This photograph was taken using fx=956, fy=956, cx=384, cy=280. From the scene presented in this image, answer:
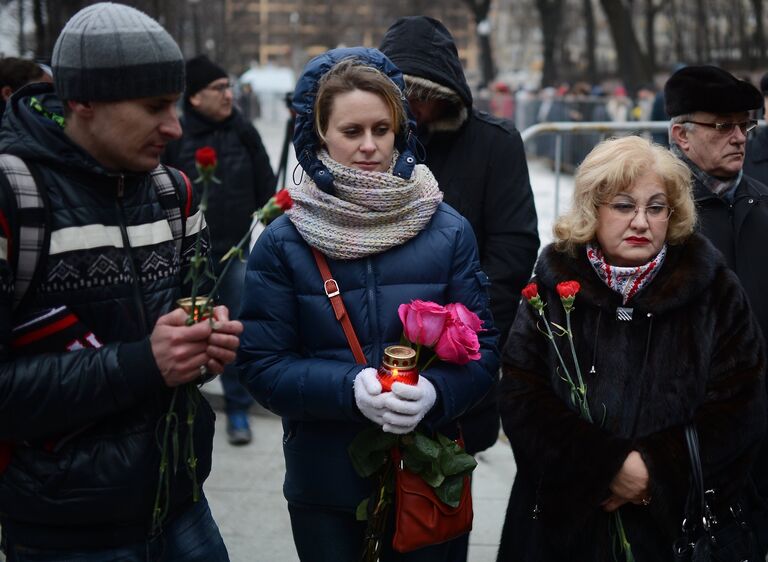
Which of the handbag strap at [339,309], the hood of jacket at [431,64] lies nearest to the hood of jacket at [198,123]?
the hood of jacket at [431,64]

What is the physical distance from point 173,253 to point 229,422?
11.1ft

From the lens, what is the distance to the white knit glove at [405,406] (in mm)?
2404

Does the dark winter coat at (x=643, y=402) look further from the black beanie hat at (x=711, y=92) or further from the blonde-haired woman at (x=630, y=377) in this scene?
the black beanie hat at (x=711, y=92)

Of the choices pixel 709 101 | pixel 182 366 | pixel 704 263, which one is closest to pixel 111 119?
pixel 182 366

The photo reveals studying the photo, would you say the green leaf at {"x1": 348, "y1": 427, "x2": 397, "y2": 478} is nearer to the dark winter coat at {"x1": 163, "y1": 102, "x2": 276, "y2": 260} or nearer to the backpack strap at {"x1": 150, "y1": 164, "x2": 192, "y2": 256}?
the backpack strap at {"x1": 150, "y1": 164, "x2": 192, "y2": 256}

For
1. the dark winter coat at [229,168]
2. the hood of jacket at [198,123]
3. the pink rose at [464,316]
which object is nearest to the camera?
the pink rose at [464,316]

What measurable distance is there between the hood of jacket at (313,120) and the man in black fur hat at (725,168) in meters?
1.23

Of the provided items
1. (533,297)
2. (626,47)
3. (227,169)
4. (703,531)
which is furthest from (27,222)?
(626,47)

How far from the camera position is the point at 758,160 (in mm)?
4414

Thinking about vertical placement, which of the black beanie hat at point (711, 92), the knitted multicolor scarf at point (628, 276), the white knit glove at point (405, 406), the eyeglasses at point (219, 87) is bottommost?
the white knit glove at point (405, 406)

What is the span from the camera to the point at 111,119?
2184mm

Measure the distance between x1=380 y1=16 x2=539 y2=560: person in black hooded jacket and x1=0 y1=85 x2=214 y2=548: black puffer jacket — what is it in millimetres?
1407

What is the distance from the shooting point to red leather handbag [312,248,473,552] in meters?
2.57

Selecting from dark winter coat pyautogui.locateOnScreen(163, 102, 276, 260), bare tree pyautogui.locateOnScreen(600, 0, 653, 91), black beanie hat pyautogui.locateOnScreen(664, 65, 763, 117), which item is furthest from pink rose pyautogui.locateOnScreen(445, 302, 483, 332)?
bare tree pyautogui.locateOnScreen(600, 0, 653, 91)
